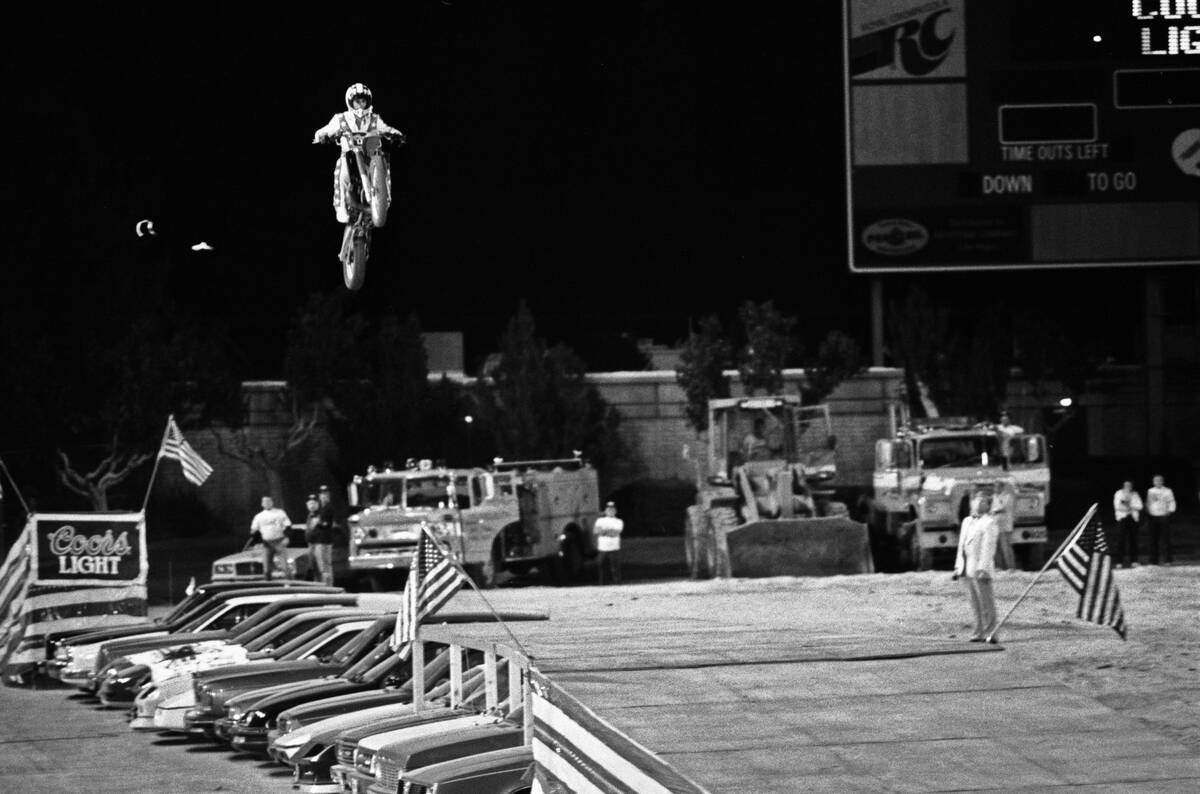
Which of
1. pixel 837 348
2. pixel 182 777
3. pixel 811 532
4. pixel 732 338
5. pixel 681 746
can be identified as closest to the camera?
pixel 681 746

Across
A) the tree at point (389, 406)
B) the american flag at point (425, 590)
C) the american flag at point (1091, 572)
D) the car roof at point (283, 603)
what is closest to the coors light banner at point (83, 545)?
the car roof at point (283, 603)

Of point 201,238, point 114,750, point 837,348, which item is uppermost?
point 201,238

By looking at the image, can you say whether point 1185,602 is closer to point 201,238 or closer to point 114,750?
point 114,750

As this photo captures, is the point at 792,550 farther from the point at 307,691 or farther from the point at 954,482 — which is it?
the point at 307,691

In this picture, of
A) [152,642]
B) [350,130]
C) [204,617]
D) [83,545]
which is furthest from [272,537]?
[350,130]

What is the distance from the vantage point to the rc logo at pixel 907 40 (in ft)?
100

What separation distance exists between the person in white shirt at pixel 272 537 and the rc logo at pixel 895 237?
1048cm

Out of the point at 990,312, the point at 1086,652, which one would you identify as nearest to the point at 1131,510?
the point at 1086,652

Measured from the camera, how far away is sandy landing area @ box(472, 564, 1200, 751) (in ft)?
51.3

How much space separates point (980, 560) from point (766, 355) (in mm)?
28108

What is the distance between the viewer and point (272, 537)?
2994 cm

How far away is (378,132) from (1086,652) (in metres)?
9.25

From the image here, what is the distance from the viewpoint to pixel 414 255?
54.7 m

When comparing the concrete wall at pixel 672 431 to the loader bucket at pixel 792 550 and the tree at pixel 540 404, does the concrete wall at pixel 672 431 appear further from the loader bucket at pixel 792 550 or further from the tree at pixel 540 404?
the loader bucket at pixel 792 550
